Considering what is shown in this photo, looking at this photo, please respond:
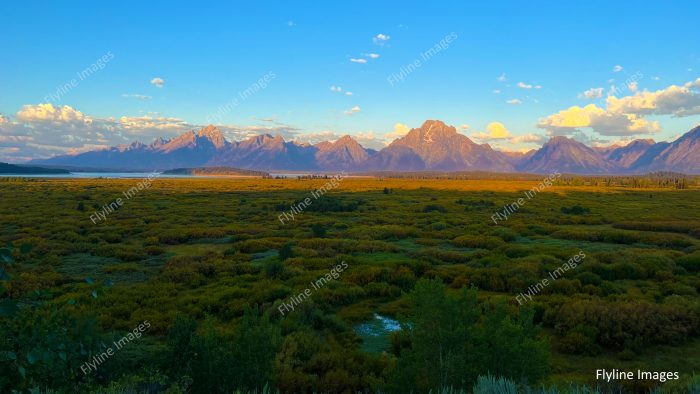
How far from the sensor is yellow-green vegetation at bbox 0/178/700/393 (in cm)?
676

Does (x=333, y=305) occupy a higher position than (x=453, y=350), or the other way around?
(x=453, y=350)

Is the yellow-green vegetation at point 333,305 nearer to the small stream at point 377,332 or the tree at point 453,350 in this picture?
the tree at point 453,350

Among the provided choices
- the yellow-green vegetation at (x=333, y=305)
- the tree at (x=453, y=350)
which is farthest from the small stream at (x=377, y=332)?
the tree at (x=453, y=350)

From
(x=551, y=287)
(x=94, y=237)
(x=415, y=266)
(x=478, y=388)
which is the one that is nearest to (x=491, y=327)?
(x=478, y=388)

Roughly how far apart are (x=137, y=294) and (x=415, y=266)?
1221 centimetres

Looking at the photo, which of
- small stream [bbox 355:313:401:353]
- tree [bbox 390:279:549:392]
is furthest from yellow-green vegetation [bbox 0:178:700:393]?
small stream [bbox 355:313:401:353]

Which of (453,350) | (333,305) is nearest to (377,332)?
(333,305)

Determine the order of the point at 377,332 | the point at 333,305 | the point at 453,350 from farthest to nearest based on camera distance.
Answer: the point at 333,305, the point at 377,332, the point at 453,350

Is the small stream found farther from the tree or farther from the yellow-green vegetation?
the tree

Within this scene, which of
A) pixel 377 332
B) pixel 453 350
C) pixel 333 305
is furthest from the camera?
pixel 333 305

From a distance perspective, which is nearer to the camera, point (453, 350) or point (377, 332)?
point (453, 350)

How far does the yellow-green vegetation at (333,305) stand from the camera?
6762mm

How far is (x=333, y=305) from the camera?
15406 millimetres

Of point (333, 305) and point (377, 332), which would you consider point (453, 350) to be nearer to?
point (377, 332)
